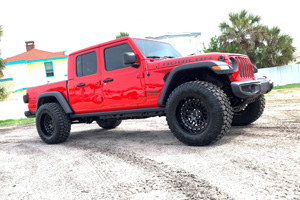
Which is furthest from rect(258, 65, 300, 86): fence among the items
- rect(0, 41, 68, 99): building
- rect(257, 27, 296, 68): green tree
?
rect(0, 41, 68, 99): building

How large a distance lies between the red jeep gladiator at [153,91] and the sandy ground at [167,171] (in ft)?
1.56

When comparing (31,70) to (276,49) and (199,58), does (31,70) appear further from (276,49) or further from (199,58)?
(199,58)

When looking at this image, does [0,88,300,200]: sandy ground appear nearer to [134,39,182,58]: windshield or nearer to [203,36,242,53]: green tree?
[134,39,182,58]: windshield

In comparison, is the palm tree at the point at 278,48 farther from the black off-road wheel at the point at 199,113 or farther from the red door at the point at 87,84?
the black off-road wheel at the point at 199,113

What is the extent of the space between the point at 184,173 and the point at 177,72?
A: 1.64 m

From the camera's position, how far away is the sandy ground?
2.41m

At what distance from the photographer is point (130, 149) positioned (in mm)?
4418

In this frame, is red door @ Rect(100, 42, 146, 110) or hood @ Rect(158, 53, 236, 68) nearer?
hood @ Rect(158, 53, 236, 68)

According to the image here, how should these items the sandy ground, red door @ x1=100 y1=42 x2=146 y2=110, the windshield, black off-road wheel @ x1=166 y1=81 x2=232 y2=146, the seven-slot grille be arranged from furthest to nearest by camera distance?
the windshield → red door @ x1=100 y1=42 x2=146 y2=110 → the seven-slot grille → black off-road wheel @ x1=166 y1=81 x2=232 y2=146 → the sandy ground

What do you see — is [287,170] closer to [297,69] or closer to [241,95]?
[241,95]

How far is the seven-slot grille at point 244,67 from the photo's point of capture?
4.14 m

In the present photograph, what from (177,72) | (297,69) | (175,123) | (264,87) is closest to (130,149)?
(175,123)

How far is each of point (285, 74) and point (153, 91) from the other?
2318 cm

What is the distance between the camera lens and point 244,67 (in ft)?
14.0
